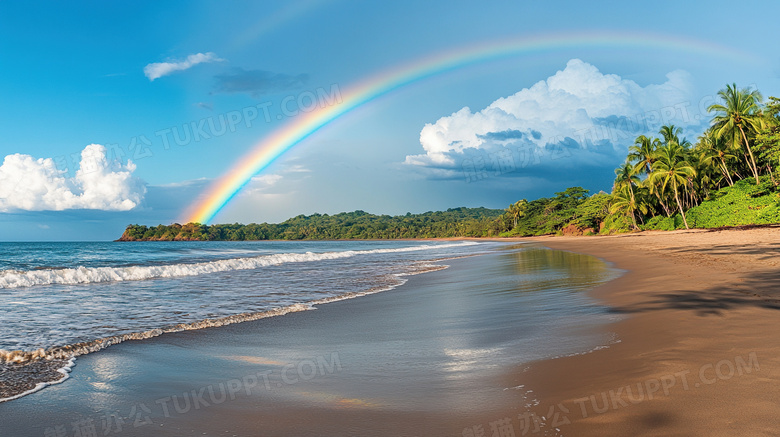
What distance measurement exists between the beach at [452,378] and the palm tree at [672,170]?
46.3 metres

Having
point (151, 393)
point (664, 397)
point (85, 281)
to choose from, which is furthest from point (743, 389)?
point (85, 281)

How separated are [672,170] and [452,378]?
53.4m

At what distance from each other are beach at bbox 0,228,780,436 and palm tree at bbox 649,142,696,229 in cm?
4629

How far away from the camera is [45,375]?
16.1 ft

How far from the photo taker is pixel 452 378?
4.25 meters

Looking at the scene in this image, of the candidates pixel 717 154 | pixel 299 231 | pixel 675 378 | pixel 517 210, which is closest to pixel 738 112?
pixel 717 154

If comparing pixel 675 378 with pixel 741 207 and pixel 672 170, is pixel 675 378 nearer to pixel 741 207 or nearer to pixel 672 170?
pixel 741 207

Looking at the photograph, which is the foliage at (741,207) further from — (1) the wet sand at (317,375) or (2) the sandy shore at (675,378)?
(1) the wet sand at (317,375)

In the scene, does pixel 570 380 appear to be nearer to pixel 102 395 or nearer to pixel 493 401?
pixel 493 401

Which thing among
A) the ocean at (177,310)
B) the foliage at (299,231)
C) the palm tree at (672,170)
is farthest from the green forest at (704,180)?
the foliage at (299,231)

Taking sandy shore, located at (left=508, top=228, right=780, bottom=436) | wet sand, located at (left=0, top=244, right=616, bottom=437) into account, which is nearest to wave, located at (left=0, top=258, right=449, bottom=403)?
wet sand, located at (left=0, top=244, right=616, bottom=437)

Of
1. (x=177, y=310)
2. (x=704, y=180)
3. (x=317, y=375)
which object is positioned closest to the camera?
(x=317, y=375)

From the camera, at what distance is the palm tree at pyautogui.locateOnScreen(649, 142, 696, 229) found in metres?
47.2

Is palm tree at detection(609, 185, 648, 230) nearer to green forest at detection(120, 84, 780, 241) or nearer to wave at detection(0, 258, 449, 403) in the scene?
green forest at detection(120, 84, 780, 241)
